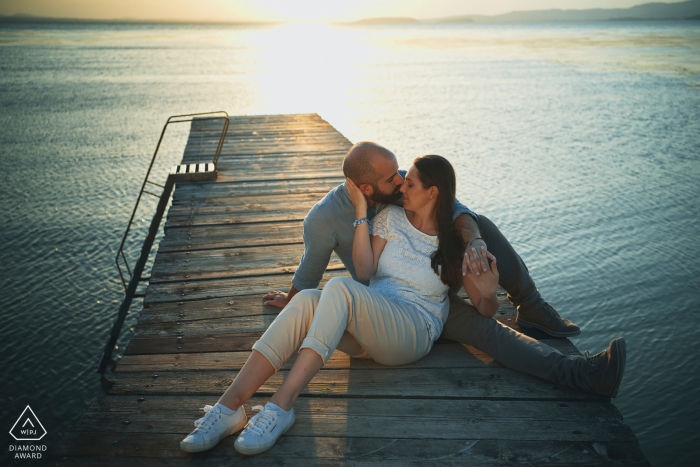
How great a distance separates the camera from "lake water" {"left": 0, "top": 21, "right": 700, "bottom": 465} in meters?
4.90

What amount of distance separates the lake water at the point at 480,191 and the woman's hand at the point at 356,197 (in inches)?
126

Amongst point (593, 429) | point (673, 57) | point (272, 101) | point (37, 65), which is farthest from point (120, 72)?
point (673, 57)

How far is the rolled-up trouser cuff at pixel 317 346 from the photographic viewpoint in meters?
2.23

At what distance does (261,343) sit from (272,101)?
17.4m

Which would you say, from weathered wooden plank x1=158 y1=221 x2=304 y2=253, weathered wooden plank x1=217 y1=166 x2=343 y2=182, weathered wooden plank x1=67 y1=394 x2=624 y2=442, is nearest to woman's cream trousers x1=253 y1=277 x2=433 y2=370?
weathered wooden plank x1=67 y1=394 x2=624 y2=442

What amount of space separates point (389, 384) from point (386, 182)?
1160 mm

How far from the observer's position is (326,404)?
2416 millimetres

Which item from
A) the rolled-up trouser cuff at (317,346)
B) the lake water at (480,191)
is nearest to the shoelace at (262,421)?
the rolled-up trouser cuff at (317,346)

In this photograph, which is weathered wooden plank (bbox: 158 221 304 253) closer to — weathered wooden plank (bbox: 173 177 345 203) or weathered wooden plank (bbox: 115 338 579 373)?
weathered wooden plank (bbox: 173 177 345 203)

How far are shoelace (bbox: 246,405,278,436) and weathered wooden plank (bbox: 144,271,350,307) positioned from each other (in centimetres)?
Result: 153

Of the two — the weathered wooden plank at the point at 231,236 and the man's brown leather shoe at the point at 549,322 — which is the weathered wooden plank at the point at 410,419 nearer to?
the man's brown leather shoe at the point at 549,322

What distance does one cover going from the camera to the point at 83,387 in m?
4.87

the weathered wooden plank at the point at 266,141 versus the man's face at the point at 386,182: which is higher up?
the man's face at the point at 386,182

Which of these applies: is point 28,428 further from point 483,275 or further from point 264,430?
point 483,275
